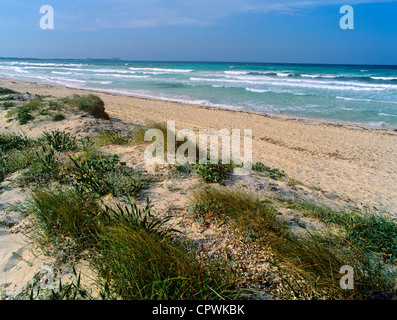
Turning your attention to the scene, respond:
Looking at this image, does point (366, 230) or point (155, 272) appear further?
point (366, 230)

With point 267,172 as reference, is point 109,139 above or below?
above

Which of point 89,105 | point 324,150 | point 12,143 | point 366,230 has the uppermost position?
point 89,105

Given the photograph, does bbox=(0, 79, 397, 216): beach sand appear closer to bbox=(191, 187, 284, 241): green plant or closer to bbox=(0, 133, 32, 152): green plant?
bbox=(191, 187, 284, 241): green plant

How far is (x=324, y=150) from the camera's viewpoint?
8586 mm

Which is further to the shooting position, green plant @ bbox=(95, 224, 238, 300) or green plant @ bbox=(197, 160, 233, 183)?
green plant @ bbox=(197, 160, 233, 183)

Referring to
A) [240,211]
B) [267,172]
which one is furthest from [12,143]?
[267,172]

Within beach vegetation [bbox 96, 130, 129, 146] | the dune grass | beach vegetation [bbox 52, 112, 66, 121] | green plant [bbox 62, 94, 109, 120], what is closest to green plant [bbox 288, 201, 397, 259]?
the dune grass

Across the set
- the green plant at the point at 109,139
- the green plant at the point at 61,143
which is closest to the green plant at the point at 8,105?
the green plant at the point at 61,143

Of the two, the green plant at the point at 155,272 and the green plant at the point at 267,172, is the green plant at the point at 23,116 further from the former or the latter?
the green plant at the point at 267,172

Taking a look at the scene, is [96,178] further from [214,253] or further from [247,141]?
[247,141]

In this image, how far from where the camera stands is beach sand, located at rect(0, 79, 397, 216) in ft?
19.3

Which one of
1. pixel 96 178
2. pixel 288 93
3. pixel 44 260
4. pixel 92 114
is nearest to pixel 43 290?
pixel 44 260

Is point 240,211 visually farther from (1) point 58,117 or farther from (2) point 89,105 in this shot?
(2) point 89,105

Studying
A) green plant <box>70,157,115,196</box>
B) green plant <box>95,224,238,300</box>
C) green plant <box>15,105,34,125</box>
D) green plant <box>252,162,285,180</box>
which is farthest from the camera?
green plant <box>15,105,34,125</box>
